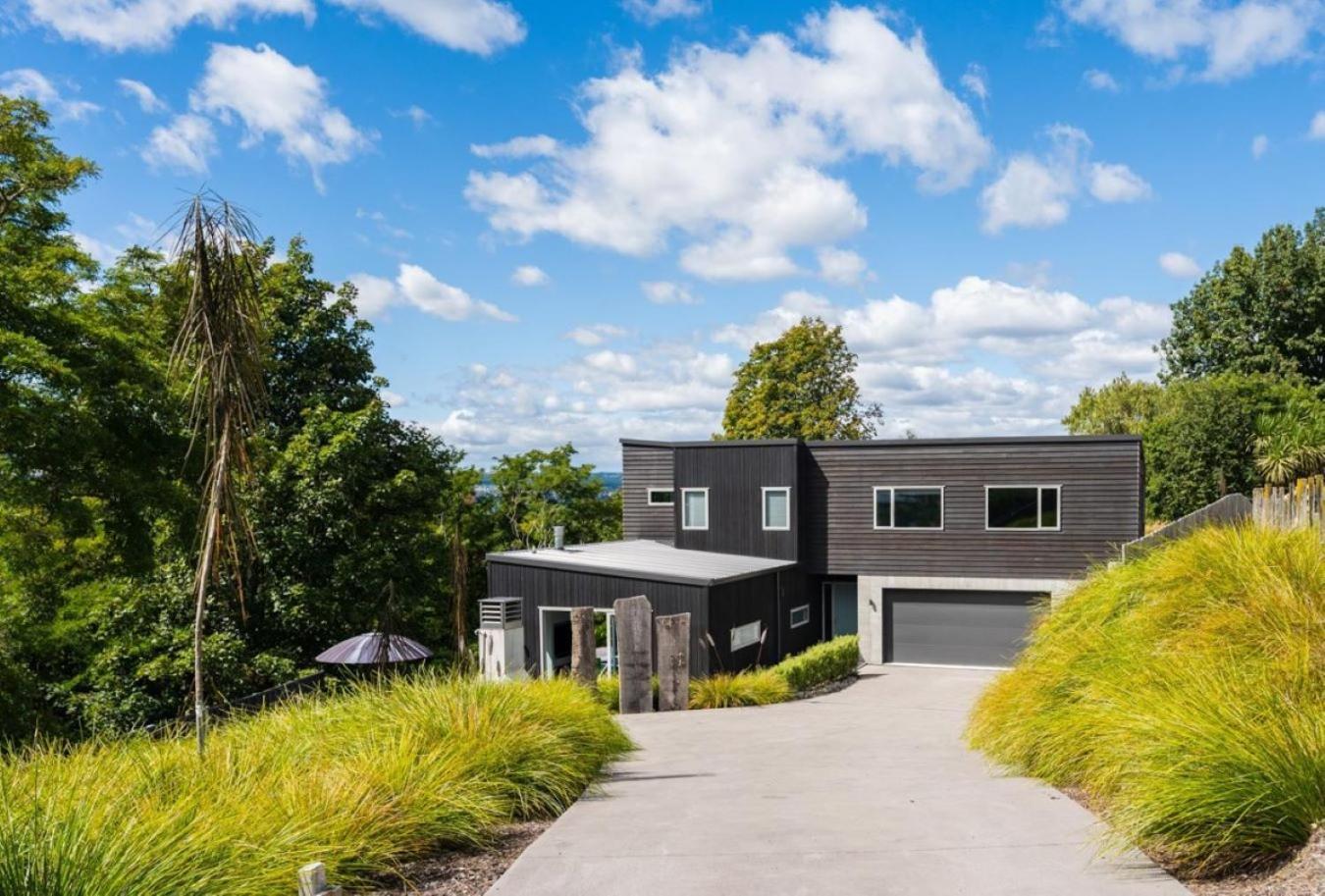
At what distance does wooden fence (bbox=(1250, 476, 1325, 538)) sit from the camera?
8641mm

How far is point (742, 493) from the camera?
954 inches

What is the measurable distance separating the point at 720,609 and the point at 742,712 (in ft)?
16.9

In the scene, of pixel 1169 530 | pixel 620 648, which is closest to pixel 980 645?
pixel 1169 530

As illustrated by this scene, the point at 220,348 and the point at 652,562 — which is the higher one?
the point at 220,348

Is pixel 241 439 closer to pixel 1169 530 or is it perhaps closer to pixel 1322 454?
pixel 1169 530

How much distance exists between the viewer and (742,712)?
13.6m

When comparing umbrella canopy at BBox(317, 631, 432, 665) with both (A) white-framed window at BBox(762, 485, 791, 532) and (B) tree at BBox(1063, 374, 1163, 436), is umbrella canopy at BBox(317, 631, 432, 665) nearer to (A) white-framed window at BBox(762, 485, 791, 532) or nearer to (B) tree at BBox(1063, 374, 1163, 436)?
(A) white-framed window at BBox(762, 485, 791, 532)

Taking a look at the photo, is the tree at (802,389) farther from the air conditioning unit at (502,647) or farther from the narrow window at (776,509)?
the air conditioning unit at (502,647)

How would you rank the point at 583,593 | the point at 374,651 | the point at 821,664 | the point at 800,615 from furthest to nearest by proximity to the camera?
the point at 800,615, the point at 821,664, the point at 583,593, the point at 374,651

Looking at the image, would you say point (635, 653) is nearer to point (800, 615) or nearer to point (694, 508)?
point (800, 615)

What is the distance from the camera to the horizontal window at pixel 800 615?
2353 centimetres

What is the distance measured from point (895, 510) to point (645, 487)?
684 centimetres

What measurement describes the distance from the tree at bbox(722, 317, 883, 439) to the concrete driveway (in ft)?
103

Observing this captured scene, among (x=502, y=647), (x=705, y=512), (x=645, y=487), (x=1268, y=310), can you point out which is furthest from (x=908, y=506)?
(x=1268, y=310)
